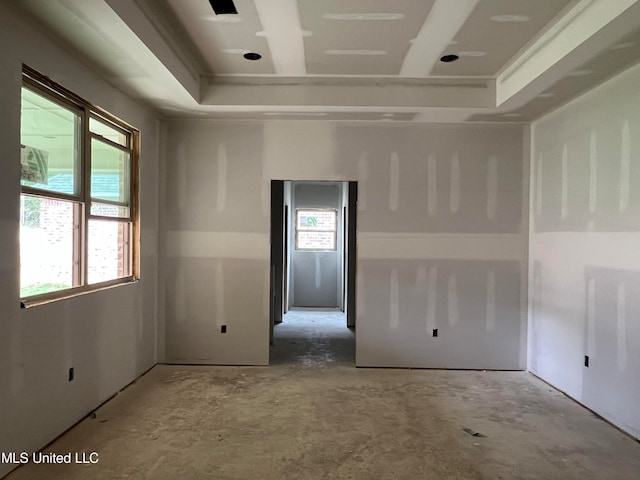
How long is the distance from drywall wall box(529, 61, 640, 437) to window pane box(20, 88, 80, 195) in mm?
4176

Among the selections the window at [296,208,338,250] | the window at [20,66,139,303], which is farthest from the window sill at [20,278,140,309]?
the window at [296,208,338,250]

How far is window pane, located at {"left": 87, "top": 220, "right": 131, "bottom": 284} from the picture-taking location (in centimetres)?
358

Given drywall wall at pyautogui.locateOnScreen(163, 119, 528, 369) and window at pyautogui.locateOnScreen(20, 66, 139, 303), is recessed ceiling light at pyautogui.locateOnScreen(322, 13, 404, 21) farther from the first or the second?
window at pyautogui.locateOnScreen(20, 66, 139, 303)

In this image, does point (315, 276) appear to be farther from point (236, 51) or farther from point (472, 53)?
point (472, 53)

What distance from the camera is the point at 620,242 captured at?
3.33 m

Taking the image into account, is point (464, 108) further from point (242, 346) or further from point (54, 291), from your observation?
point (54, 291)

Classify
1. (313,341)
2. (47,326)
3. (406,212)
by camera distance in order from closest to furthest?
(47,326)
(406,212)
(313,341)

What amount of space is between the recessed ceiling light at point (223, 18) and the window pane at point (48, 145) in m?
1.23

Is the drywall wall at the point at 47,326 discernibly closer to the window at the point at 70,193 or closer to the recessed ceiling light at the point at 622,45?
the window at the point at 70,193

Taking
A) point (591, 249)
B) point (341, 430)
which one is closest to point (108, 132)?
point (341, 430)

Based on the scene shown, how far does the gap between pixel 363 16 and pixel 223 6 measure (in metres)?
0.95

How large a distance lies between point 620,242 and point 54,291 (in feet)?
13.8

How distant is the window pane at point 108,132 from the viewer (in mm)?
3594

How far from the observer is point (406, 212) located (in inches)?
189
